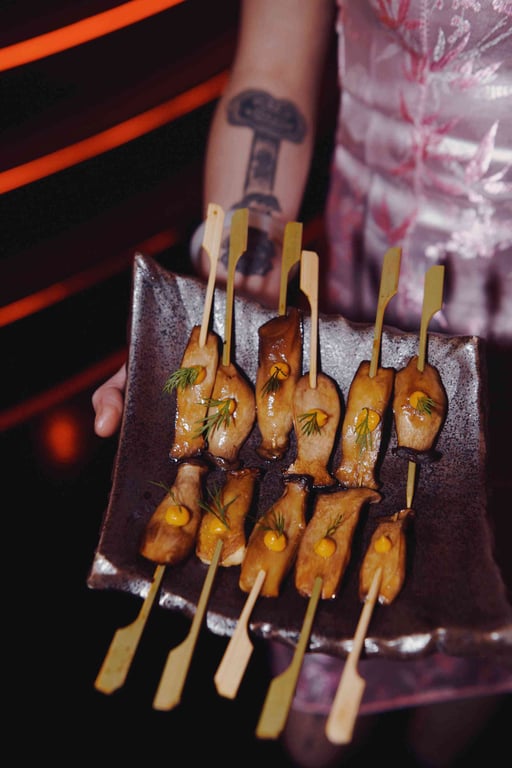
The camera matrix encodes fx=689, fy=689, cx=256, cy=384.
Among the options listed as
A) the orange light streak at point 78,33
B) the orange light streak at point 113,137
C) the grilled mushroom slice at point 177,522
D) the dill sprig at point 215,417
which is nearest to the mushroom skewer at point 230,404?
the dill sprig at point 215,417

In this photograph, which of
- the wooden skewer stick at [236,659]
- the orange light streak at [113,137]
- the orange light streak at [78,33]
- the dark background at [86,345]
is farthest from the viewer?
the orange light streak at [113,137]

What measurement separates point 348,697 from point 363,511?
52cm

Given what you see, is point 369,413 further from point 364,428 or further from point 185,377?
point 185,377

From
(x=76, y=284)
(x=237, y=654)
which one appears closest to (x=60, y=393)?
(x=76, y=284)

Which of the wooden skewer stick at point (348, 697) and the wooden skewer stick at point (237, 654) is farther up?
the wooden skewer stick at point (348, 697)

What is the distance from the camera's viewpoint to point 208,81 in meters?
4.52

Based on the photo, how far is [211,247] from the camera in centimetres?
204

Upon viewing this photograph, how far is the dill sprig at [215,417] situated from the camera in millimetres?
1947

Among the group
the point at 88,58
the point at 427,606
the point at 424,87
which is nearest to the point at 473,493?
the point at 427,606

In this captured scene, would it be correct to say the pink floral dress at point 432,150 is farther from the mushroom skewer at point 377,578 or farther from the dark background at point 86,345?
the dark background at point 86,345

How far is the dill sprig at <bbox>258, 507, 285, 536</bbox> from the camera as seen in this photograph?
176cm

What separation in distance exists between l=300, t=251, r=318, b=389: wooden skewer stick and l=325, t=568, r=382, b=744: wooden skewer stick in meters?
0.70

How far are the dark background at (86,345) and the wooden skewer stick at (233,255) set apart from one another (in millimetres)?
2007

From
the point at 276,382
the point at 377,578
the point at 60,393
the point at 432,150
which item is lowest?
the point at 60,393
